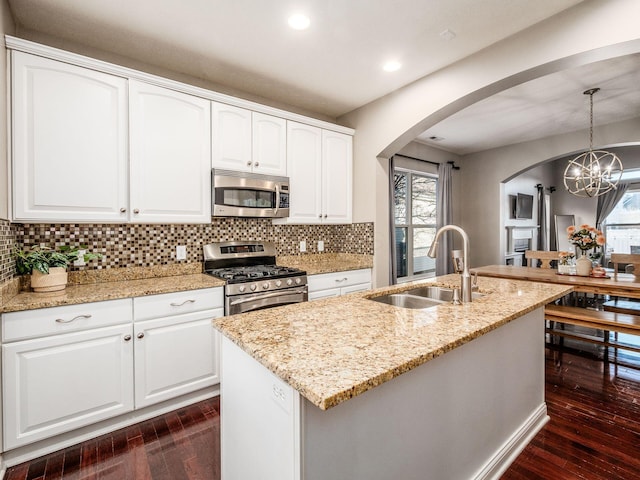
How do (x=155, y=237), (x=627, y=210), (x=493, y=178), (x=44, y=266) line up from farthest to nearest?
(x=627, y=210)
(x=493, y=178)
(x=155, y=237)
(x=44, y=266)

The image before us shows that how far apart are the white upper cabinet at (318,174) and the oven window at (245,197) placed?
0.29 m

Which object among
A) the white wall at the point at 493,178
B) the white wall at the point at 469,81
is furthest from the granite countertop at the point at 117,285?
the white wall at the point at 493,178

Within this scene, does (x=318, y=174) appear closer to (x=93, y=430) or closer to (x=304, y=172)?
(x=304, y=172)

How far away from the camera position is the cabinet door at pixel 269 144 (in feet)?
9.70

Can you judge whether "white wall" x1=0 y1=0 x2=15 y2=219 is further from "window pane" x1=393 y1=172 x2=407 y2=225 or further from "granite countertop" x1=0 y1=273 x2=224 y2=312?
"window pane" x1=393 y1=172 x2=407 y2=225

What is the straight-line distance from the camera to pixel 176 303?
2258 mm

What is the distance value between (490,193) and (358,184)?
306 centimetres

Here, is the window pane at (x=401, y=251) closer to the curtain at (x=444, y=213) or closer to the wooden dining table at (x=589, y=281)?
the curtain at (x=444, y=213)

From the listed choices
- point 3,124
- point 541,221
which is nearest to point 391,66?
point 3,124

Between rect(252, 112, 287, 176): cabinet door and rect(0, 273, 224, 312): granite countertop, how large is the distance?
1.12m

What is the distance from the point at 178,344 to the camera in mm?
2270

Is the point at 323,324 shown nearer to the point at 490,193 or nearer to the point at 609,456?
the point at 609,456

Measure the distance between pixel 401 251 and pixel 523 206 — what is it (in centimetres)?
318

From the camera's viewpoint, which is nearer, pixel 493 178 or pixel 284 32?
pixel 284 32
